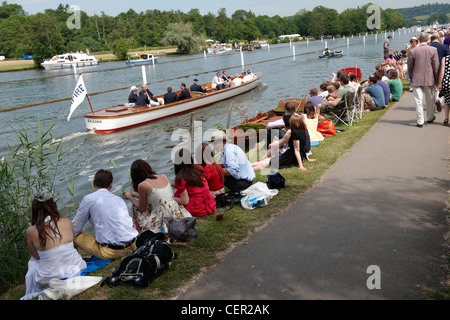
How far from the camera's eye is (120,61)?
82250mm

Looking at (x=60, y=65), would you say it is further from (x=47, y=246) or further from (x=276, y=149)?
(x=47, y=246)

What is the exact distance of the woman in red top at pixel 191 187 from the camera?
6137mm

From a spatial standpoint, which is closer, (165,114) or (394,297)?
(394,297)

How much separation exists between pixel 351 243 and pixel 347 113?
7.81 metres

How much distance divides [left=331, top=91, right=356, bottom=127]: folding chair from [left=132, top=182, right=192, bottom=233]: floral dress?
7.35m

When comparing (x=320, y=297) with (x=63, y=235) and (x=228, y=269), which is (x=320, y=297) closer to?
(x=228, y=269)

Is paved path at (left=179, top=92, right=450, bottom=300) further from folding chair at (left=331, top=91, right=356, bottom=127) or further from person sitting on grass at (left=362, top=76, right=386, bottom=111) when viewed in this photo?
person sitting on grass at (left=362, top=76, right=386, bottom=111)

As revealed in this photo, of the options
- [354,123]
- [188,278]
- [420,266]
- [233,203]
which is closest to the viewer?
[420,266]

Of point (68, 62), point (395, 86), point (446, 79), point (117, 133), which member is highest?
A: point (68, 62)

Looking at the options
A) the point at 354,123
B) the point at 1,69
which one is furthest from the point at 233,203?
the point at 1,69

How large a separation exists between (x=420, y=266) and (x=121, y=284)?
→ 3277 millimetres

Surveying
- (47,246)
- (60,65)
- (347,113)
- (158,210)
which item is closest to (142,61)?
(60,65)

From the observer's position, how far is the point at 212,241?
5590 mm

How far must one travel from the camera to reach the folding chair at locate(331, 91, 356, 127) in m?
11.7
